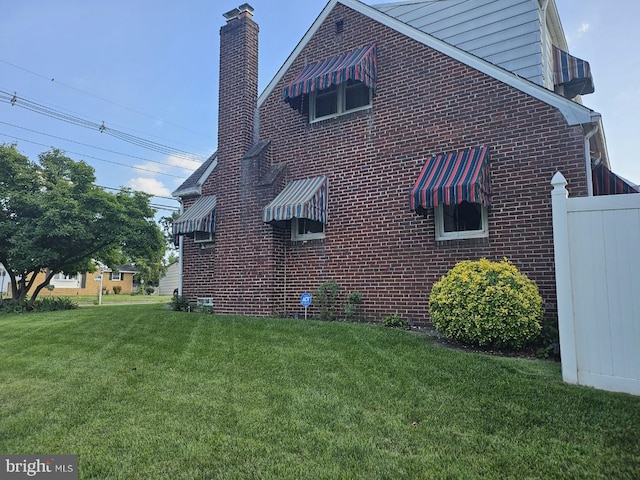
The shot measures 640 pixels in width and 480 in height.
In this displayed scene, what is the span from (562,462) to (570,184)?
19.6 feet

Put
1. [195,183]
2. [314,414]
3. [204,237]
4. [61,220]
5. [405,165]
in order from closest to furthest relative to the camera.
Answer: [314,414] → [405,165] → [204,237] → [195,183] → [61,220]

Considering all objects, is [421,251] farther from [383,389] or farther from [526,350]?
[383,389]

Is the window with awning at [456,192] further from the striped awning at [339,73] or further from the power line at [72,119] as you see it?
the power line at [72,119]

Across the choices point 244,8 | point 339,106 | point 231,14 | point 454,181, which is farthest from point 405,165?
point 231,14

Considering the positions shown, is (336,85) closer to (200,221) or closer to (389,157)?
(389,157)

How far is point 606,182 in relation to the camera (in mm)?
8094

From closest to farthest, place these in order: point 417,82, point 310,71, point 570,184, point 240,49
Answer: point 570,184 → point 417,82 → point 310,71 → point 240,49

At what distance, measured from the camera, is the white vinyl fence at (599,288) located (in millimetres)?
4121

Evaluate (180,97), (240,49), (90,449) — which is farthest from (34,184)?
(90,449)

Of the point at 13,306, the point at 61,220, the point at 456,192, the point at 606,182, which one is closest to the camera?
the point at 456,192

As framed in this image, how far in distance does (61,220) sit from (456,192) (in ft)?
48.8

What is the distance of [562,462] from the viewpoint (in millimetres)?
2789

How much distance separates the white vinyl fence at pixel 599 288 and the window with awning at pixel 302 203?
582 cm

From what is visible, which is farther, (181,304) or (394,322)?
(181,304)
